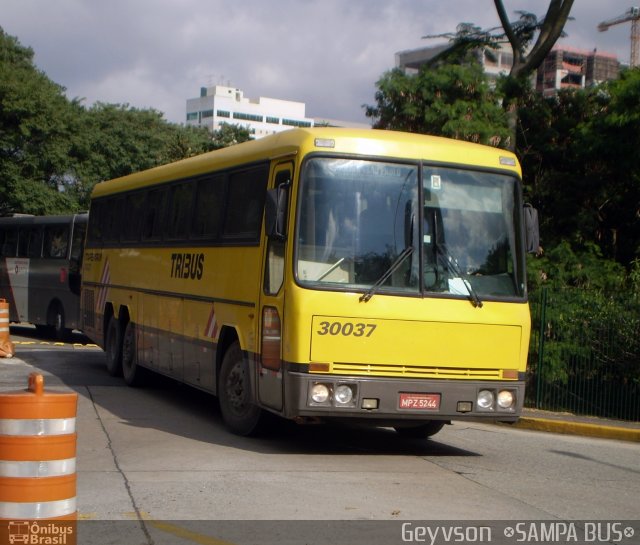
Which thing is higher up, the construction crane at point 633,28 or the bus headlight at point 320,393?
the construction crane at point 633,28

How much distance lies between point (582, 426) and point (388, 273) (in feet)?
16.3

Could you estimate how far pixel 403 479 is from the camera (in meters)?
9.01

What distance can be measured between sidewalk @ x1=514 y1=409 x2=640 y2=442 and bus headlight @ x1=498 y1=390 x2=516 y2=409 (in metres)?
3.54

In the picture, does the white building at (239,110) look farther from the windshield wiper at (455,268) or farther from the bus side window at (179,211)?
the windshield wiper at (455,268)

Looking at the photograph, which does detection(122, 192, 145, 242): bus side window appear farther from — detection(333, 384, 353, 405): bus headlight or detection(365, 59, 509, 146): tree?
detection(365, 59, 509, 146): tree

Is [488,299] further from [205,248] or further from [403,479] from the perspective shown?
[205,248]

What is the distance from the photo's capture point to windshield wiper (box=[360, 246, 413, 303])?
9664 mm

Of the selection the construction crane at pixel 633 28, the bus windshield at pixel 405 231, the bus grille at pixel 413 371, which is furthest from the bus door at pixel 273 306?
the construction crane at pixel 633 28

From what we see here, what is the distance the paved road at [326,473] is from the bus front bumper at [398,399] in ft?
1.69

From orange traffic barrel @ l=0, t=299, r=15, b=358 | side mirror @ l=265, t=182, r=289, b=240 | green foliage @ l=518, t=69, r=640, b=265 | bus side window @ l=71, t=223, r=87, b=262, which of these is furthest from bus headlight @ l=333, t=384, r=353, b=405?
bus side window @ l=71, t=223, r=87, b=262

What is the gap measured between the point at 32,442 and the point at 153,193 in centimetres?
968

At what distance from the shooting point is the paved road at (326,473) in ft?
25.0

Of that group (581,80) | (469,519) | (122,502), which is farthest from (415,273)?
(581,80)

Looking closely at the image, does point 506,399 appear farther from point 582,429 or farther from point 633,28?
point 633,28
